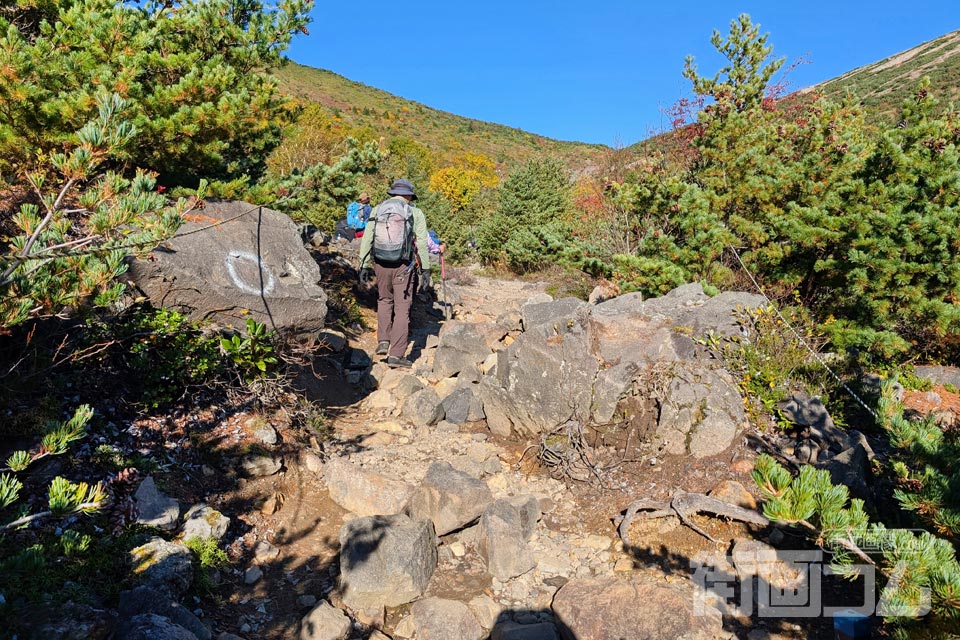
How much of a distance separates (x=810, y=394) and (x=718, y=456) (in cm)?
113

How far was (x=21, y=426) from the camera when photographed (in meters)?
3.08

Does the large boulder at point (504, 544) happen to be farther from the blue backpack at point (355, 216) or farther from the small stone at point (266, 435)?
the blue backpack at point (355, 216)

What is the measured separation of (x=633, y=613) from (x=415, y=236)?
426 cm

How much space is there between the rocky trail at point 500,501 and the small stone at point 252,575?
2 centimetres

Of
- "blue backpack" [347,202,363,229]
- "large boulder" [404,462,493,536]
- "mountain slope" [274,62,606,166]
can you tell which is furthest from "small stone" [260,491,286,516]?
"mountain slope" [274,62,606,166]

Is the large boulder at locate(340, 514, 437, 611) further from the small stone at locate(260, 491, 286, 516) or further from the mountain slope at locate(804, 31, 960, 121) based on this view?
the mountain slope at locate(804, 31, 960, 121)

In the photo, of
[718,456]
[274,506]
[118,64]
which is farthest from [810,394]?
[118,64]

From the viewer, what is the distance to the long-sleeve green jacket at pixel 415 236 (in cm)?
575

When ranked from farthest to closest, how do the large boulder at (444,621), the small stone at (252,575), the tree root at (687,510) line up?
the tree root at (687,510)
the small stone at (252,575)
the large boulder at (444,621)

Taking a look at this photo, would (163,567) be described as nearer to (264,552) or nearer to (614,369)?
(264,552)

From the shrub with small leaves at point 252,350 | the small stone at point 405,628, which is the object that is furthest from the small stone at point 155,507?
the small stone at point 405,628

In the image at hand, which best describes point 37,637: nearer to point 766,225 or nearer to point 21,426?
point 21,426

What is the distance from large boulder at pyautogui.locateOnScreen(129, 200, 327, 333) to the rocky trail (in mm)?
822

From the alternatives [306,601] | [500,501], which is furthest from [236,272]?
[500,501]
